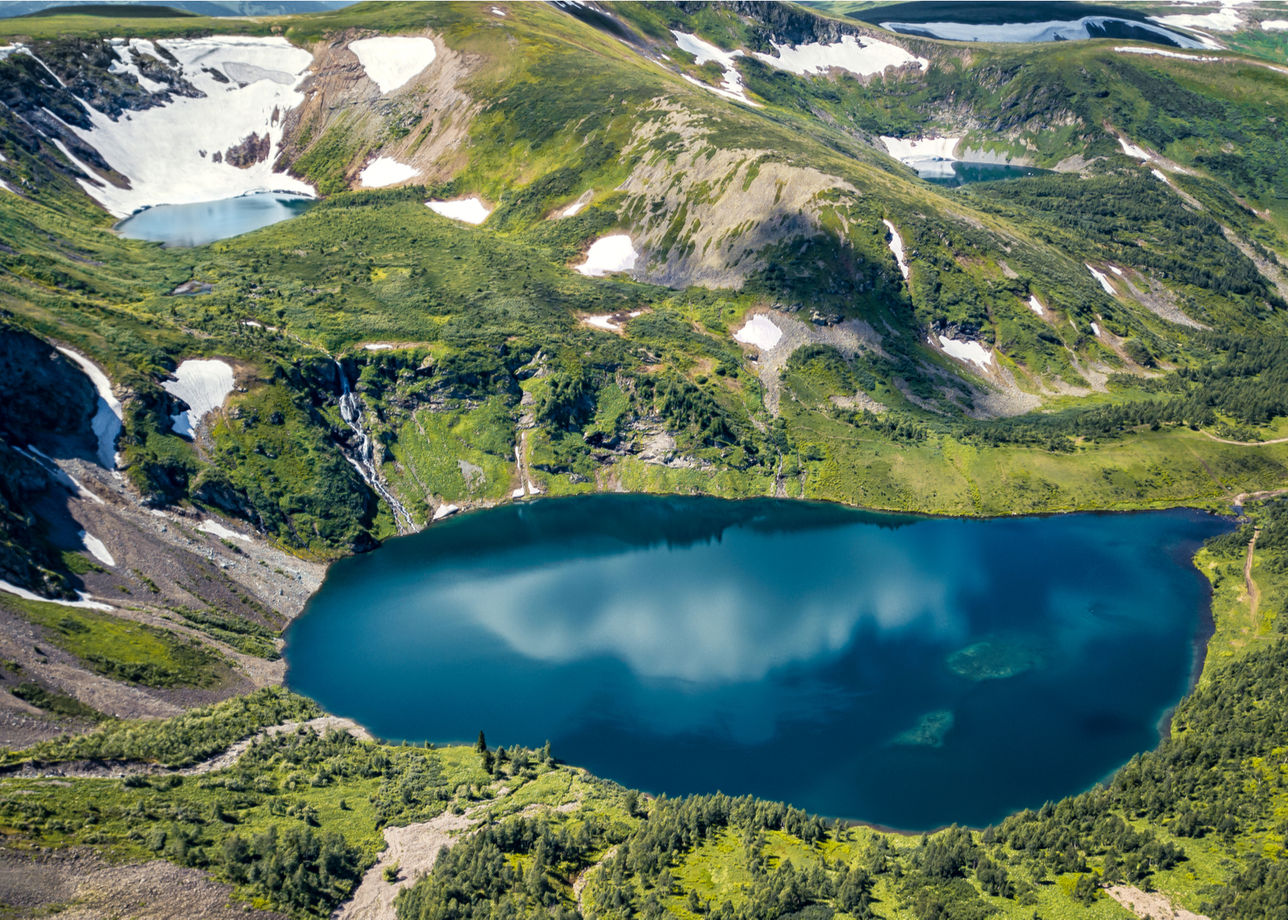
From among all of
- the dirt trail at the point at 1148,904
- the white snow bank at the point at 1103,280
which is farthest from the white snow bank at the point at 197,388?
the white snow bank at the point at 1103,280

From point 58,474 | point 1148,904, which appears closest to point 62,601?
point 58,474

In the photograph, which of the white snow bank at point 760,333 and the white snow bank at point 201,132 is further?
the white snow bank at point 201,132

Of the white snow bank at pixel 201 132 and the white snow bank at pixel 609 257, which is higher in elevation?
the white snow bank at pixel 201 132

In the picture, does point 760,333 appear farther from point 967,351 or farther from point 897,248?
point 967,351

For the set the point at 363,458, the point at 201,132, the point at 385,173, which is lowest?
the point at 363,458

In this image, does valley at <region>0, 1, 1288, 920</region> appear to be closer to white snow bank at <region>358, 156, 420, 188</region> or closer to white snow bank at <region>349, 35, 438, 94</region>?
white snow bank at <region>358, 156, 420, 188</region>

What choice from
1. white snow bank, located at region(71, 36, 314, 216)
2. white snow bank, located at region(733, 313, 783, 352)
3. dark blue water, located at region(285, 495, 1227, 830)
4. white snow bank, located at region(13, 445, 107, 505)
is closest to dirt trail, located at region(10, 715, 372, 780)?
dark blue water, located at region(285, 495, 1227, 830)

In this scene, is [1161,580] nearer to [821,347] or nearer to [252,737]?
[821,347]

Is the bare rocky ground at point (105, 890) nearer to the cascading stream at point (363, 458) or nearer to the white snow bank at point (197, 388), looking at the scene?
the cascading stream at point (363, 458)
